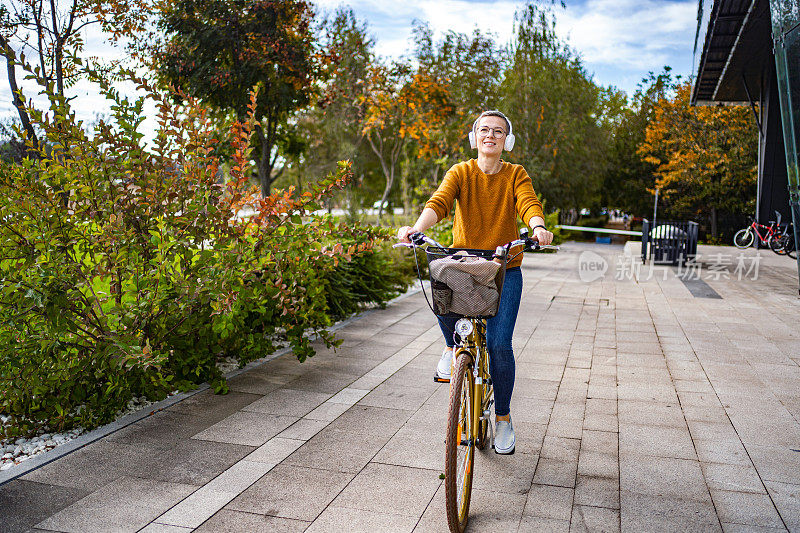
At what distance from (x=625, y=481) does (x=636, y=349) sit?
3.48 m

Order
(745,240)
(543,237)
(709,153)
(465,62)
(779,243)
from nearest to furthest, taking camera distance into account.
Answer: (543,237) < (779,243) < (745,240) < (465,62) < (709,153)

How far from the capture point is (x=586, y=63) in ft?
111

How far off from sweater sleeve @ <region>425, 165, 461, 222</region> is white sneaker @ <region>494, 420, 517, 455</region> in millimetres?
1172

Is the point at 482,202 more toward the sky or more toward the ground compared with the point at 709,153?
more toward the ground

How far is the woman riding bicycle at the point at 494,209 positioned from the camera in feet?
11.8

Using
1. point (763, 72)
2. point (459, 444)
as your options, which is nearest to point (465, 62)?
point (763, 72)

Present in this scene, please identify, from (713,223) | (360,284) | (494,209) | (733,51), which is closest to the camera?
(494,209)

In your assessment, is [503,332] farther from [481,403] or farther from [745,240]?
[745,240]

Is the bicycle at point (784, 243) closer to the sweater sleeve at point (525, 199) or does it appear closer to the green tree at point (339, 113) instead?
the green tree at point (339, 113)

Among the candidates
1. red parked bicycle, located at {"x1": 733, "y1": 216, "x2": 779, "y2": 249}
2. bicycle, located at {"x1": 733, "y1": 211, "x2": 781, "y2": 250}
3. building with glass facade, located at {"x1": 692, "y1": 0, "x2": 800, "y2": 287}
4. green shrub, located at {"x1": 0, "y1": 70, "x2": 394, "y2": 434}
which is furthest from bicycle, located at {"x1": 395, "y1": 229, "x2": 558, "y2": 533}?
red parked bicycle, located at {"x1": 733, "y1": 216, "x2": 779, "y2": 249}

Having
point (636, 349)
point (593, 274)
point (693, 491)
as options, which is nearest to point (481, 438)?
point (693, 491)

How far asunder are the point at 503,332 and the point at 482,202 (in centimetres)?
69

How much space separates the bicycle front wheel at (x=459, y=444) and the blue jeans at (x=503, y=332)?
0.47 meters

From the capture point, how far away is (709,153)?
28766 millimetres
